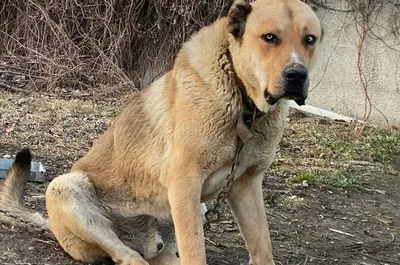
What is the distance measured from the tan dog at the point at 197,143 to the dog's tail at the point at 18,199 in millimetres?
320

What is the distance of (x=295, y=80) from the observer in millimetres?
3523

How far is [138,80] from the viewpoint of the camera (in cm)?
906

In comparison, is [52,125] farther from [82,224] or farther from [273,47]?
[273,47]

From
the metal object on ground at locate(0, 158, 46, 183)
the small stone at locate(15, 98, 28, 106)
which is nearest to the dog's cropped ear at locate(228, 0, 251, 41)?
the metal object on ground at locate(0, 158, 46, 183)

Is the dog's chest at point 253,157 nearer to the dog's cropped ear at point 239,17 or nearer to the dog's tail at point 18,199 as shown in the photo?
the dog's cropped ear at point 239,17

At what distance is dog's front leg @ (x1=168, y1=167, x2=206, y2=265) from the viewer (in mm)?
3734

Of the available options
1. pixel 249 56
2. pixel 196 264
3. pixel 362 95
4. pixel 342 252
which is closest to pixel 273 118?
pixel 249 56

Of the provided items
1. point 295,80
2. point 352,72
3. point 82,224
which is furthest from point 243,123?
point 352,72

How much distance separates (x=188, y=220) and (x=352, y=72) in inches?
197

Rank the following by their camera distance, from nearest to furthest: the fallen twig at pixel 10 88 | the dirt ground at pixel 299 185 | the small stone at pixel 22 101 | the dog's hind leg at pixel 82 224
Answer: the dog's hind leg at pixel 82 224 < the dirt ground at pixel 299 185 < the small stone at pixel 22 101 < the fallen twig at pixel 10 88

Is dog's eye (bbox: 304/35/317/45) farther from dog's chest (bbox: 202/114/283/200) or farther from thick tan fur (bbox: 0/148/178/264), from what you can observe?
thick tan fur (bbox: 0/148/178/264)

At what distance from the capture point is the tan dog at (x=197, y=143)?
3668 millimetres

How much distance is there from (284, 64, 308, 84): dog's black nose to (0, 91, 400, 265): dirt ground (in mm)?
1344

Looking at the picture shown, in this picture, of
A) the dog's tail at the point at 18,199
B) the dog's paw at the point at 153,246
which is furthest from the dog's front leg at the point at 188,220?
the dog's tail at the point at 18,199
